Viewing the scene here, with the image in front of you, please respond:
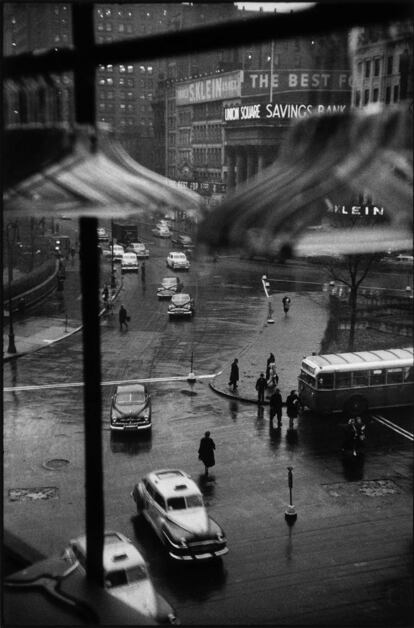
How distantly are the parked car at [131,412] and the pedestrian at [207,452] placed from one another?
11.5ft

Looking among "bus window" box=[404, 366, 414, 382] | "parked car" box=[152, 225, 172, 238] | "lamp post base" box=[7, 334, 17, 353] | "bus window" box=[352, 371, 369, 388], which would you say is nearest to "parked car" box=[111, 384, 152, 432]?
"bus window" box=[352, 371, 369, 388]

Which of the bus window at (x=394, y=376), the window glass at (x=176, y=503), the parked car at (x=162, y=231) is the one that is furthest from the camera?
the parked car at (x=162, y=231)

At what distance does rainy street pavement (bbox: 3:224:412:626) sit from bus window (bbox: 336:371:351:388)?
1094mm

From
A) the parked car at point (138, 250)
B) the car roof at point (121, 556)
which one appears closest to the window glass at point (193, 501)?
the car roof at point (121, 556)

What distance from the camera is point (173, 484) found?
1348 centimetres

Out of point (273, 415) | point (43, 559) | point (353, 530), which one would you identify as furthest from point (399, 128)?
point (273, 415)

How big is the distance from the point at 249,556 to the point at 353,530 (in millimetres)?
2246

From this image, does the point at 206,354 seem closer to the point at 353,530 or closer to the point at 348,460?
the point at 348,460

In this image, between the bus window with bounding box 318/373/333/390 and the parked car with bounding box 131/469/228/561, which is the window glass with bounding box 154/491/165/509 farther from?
the bus window with bounding box 318/373/333/390

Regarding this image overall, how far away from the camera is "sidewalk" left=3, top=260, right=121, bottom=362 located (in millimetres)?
30000

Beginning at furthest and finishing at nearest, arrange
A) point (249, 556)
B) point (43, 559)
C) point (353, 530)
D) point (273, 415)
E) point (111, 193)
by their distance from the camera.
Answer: point (273, 415), point (353, 530), point (249, 556), point (43, 559), point (111, 193)

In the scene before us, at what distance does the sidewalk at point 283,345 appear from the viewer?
2422 cm

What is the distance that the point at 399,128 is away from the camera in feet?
9.51

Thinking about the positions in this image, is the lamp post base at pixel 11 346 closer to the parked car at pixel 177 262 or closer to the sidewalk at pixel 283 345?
the sidewalk at pixel 283 345
